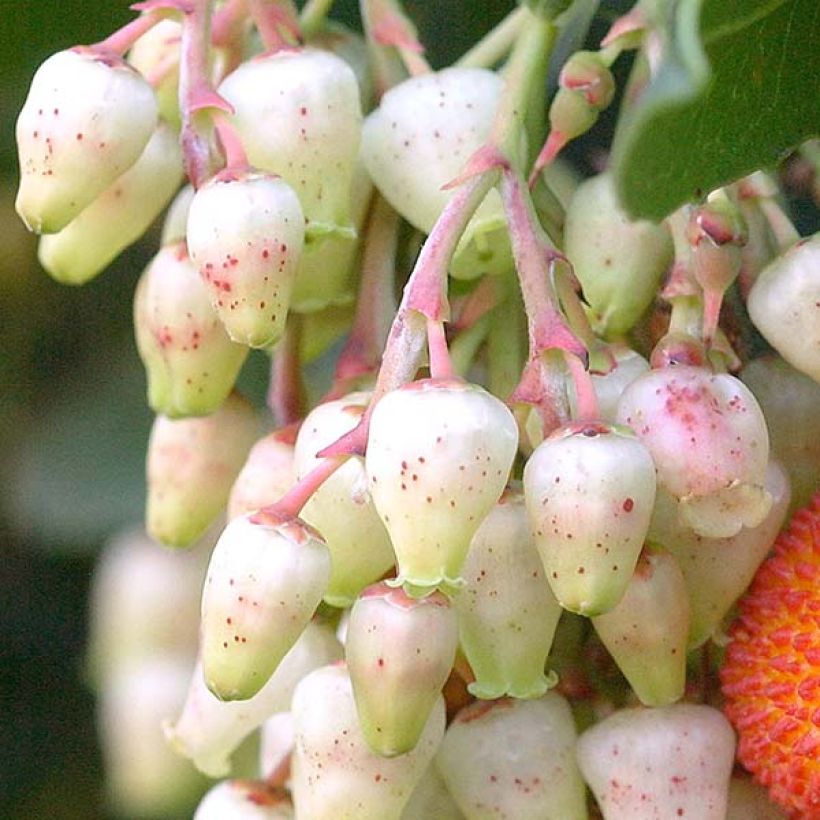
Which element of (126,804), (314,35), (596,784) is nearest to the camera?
(596,784)

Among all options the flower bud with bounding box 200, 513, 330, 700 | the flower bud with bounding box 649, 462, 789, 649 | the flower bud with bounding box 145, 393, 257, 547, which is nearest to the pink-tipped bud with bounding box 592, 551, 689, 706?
the flower bud with bounding box 649, 462, 789, 649

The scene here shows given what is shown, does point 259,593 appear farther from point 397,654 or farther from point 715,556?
point 715,556

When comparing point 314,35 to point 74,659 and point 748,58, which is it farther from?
point 74,659

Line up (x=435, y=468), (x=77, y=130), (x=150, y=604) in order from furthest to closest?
(x=150, y=604) < (x=77, y=130) < (x=435, y=468)

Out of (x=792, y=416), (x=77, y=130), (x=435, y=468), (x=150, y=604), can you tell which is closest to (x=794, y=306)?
(x=792, y=416)

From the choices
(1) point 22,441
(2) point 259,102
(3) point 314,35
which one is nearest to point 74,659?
(1) point 22,441
